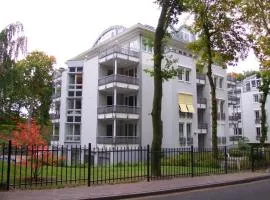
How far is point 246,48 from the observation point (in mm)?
27594

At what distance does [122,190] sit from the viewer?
12.8m

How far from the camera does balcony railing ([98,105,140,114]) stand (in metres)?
37.8

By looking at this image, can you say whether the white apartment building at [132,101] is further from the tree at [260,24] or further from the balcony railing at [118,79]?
the tree at [260,24]

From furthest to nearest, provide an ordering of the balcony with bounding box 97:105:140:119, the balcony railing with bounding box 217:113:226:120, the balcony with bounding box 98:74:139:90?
the balcony railing with bounding box 217:113:226:120, the balcony with bounding box 98:74:139:90, the balcony with bounding box 97:105:140:119

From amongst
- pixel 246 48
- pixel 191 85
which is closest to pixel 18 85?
pixel 246 48

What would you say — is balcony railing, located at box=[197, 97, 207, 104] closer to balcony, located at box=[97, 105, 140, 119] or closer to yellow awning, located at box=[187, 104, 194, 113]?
yellow awning, located at box=[187, 104, 194, 113]

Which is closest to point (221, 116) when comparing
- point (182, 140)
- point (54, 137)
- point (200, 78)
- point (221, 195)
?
point (200, 78)

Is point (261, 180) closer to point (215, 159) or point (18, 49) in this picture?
point (215, 159)

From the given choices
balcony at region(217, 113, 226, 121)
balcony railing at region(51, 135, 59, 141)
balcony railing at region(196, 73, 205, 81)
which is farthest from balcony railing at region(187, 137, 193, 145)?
balcony railing at region(51, 135, 59, 141)

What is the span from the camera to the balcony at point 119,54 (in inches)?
1527

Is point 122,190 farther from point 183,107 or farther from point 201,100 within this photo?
point 201,100

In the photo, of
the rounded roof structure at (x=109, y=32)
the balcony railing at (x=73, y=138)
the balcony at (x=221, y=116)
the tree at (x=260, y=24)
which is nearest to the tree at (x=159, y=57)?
the tree at (x=260, y=24)

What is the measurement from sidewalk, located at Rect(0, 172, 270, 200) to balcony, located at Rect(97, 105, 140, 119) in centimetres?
2120

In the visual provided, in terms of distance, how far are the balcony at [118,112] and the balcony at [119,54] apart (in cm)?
510
